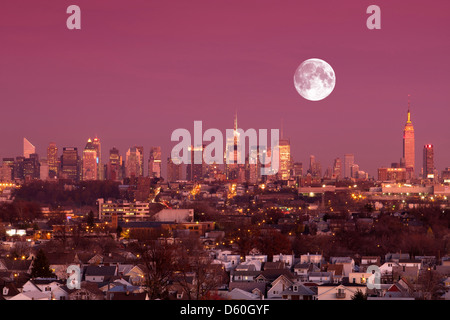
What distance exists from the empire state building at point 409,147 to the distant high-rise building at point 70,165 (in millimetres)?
26363

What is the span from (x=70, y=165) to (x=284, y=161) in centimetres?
1806

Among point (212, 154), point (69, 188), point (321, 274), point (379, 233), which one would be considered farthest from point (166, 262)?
point (212, 154)

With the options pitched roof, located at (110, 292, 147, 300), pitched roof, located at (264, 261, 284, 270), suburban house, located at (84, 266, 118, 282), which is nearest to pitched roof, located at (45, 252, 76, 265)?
suburban house, located at (84, 266, 118, 282)

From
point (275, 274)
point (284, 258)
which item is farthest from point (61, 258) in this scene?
point (275, 274)

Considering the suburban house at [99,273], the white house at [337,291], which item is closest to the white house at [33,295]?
the suburban house at [99,273]

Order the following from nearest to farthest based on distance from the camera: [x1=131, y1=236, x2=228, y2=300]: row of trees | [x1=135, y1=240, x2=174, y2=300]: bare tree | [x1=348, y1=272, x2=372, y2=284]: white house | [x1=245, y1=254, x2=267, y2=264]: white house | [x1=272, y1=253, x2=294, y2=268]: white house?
[x1=135, y1=240, x2=174, y2=300]: bare tree → [x1=131, y1=236, x2=228, y2=300]: row of trees → [x1=348, y1=272, x2=372, y2=284]: white house → [x1=272, y1=253, x2=294, y2=268]: white house → [x1=245, y1=254, x2=267, y2=264]: white house

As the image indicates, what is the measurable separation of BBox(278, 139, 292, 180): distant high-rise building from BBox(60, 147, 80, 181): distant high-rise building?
659 inches

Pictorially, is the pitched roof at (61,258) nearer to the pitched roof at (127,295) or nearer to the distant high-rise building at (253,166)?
the pitched roof at (127,295)

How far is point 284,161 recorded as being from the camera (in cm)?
7275

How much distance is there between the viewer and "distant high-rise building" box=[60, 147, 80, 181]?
67.1 meters

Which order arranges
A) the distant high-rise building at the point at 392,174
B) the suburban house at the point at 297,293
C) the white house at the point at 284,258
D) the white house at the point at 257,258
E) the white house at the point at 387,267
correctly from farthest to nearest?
the distant high-rise building at the point at 392,174
the white house at the point at 257,258
the white house at the point at 284,258
the white house at the point at 387,267
the suburban house at the point at 297,293

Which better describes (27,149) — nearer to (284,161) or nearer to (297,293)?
(284,161)

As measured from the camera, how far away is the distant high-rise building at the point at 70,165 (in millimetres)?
67125

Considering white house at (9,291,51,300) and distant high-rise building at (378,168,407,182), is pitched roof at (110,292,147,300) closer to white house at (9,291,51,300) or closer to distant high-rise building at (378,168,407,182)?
white house at (9,291,51,300)
